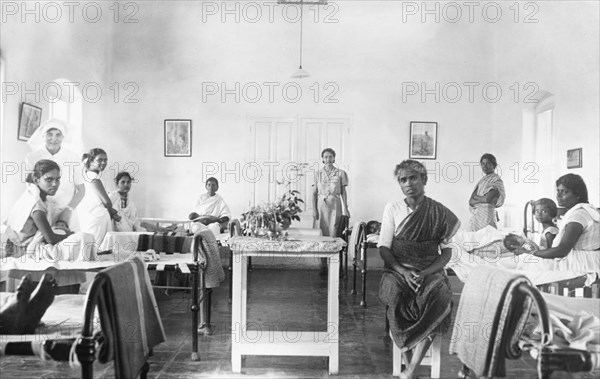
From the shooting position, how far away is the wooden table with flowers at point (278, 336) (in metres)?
3.76

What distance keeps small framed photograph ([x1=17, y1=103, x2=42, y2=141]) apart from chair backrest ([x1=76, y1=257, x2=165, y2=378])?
4858 millimetres

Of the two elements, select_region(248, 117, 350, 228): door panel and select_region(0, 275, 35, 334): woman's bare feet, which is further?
select_region(248, 117, 350, 228): door panel

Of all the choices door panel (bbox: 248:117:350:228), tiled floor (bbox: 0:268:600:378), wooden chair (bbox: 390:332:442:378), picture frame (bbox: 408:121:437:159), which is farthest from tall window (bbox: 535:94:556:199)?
wooden chair (bbox: 390:332:442:378)

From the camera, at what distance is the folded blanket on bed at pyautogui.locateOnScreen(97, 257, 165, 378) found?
2.43 meters

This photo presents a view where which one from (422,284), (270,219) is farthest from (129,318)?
(422,284)

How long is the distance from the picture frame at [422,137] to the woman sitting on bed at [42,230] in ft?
21.1

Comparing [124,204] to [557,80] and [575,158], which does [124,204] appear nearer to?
[575,158]

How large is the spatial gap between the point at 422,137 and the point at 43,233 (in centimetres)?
693

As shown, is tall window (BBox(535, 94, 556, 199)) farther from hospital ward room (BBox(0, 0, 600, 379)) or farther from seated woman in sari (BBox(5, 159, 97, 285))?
seated woman in sari (BBox(5, 159, 97, 285))

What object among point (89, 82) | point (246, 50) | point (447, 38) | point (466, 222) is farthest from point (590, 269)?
point (89, 82)

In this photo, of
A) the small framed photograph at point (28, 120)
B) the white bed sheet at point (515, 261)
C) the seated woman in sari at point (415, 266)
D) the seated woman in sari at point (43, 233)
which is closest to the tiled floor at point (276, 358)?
the seated woman in sari at point (415, 266)

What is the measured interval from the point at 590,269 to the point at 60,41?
7.67 metres

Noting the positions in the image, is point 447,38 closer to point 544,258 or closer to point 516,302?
point 544,258

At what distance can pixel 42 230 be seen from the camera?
15.1ft
